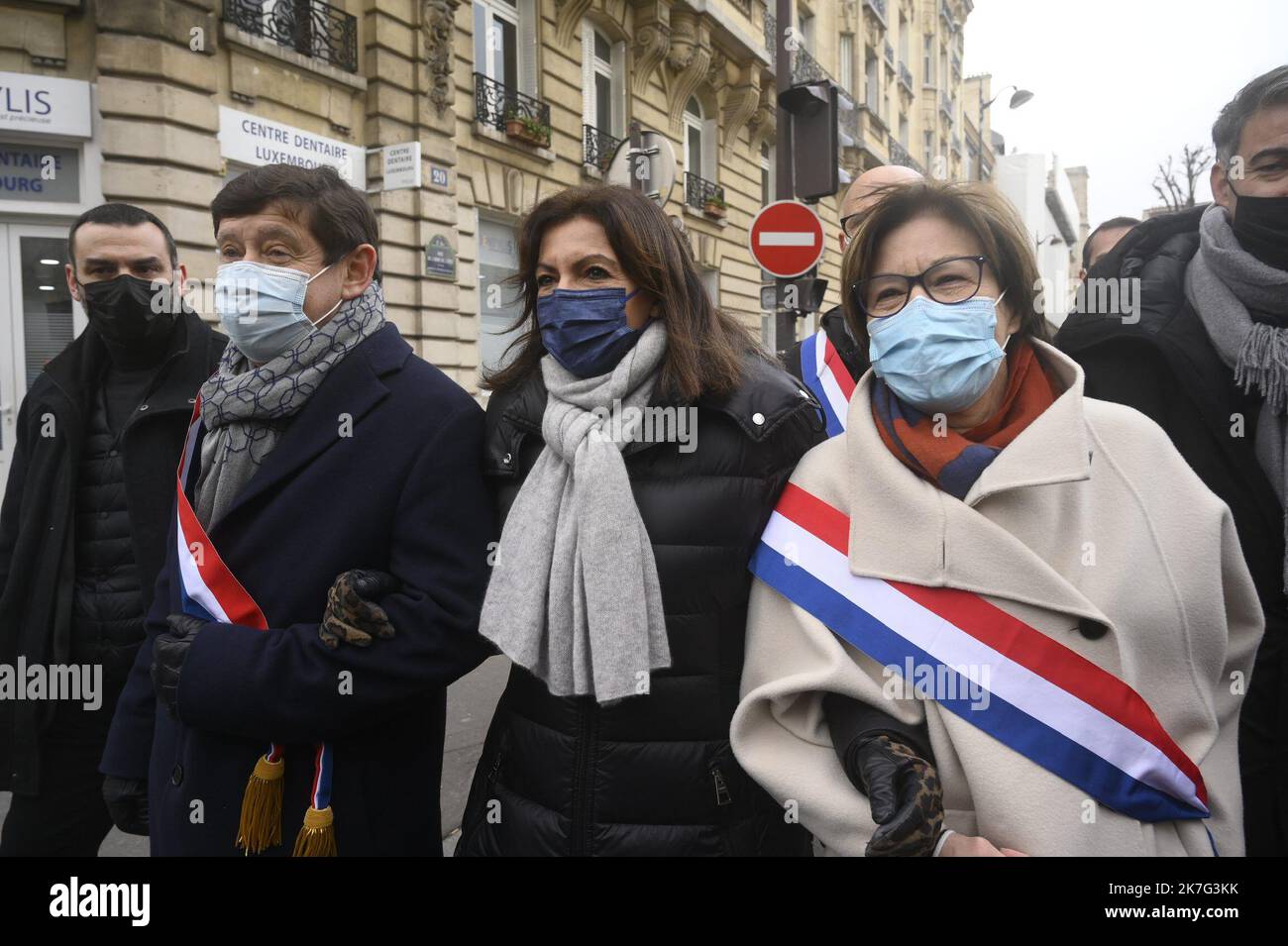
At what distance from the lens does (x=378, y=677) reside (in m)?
1.83

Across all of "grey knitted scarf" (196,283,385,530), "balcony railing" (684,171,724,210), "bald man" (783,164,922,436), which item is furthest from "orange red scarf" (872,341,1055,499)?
"balcony railing" (684,171,724,210)

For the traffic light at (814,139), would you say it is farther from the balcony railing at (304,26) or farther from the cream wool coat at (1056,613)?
the cream wool coat at (1056,613)

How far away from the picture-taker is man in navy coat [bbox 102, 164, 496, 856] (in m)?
1.82

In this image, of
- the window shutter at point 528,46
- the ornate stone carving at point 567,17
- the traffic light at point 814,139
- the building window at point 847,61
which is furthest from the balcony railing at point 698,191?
the building window at point 847,61

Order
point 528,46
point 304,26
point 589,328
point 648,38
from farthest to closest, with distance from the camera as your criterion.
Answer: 1. point 648,38
2. point 528,46
3. point 304,26
4. point 589,328

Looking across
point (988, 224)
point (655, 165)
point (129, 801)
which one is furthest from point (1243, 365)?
point (655, 165)

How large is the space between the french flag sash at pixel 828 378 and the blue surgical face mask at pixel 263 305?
148 centimetres

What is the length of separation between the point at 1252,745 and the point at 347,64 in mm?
10666

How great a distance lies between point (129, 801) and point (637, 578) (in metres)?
1.44

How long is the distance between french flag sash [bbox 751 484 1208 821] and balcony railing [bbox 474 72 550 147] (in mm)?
11382

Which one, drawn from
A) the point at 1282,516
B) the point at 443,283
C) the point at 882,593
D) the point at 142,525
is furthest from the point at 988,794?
the point at 443,283

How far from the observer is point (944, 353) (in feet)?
5.72

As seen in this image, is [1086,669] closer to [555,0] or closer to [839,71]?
[555,0]

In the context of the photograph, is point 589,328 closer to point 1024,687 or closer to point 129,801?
point 1024,687
